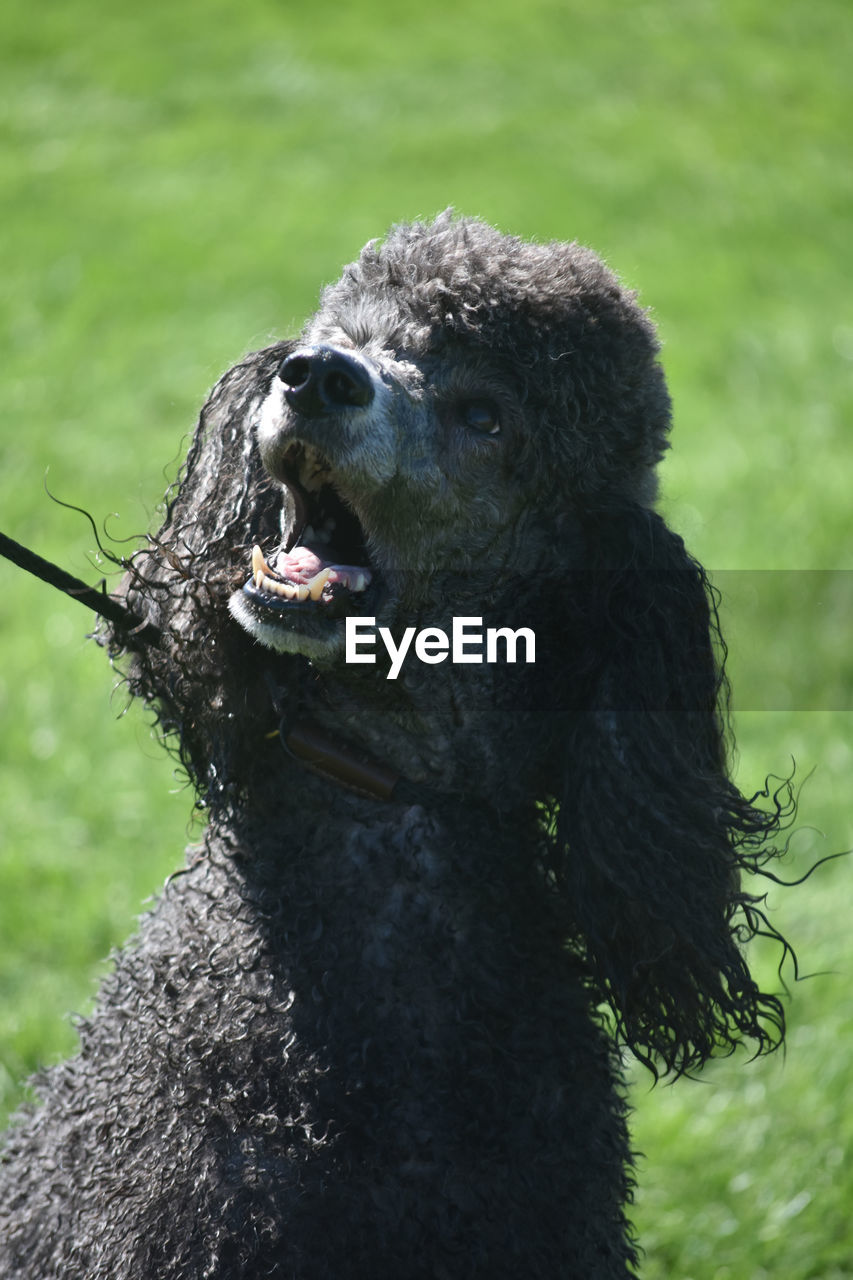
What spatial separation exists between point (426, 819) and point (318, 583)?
1.51 feet

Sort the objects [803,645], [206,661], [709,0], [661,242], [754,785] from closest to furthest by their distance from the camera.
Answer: [206,661] → [754,785] → [803,645] → [661,242] → [709,0]

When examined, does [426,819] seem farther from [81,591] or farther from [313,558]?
[81,591]

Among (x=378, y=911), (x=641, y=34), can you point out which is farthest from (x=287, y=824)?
(x=641, y=34)

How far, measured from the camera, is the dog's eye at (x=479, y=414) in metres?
2.29

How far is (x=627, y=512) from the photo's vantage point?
2.31 m

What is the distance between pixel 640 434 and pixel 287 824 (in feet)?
3.01

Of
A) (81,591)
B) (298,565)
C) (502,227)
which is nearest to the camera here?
(298,565)

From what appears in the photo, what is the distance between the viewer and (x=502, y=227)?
3.29 m

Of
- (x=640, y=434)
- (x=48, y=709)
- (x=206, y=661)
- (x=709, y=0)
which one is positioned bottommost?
(x=206, y=661)

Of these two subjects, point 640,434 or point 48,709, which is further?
point 48,709

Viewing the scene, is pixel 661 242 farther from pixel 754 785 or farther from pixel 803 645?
pixel 754 785

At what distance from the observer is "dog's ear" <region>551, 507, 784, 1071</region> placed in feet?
7.36

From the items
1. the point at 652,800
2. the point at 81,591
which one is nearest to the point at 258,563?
the point at 81,591

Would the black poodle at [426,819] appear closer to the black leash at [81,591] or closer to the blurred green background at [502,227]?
the black leash at [81,591]
